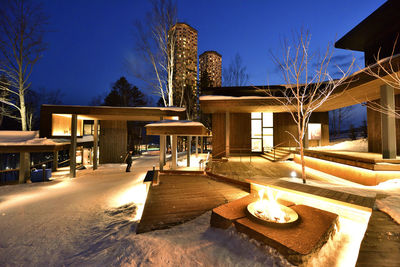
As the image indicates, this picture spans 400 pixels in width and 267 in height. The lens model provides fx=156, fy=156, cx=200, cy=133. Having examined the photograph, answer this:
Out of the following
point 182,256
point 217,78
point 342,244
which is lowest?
point 182,256

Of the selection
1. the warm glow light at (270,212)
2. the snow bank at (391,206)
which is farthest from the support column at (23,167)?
the snow bank at (391,206)

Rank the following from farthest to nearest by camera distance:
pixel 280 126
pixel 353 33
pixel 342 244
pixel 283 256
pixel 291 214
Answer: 1. pixel 280 126
2. pixel 353 33
3. pixel 291 214
4. pixel 342 244
5. pixel 283 256

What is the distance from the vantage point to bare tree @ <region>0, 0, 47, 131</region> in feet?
36.3

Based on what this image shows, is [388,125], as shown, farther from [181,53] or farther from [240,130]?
[181,53]

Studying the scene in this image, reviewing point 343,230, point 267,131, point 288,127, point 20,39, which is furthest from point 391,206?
point 20,39

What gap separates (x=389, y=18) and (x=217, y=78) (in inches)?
1424

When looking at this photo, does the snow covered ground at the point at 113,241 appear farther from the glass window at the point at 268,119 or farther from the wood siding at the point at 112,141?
the wood siding at the point at 112,141

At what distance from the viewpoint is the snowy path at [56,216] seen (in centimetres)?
331

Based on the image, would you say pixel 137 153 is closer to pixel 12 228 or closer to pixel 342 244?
pixel 12 228

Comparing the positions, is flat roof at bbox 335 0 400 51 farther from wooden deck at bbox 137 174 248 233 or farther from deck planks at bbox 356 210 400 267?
wooden deck at bbox 137 174 248 233

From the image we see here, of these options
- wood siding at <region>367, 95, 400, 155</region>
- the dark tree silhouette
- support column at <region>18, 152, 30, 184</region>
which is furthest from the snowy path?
the dark tree silhouette

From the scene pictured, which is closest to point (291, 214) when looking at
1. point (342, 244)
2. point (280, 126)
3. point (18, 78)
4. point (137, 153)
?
point (342, 244)

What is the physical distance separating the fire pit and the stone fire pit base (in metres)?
0.07

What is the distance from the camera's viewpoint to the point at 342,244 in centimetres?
254
